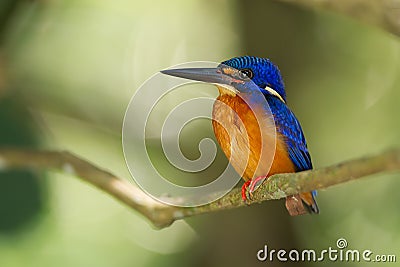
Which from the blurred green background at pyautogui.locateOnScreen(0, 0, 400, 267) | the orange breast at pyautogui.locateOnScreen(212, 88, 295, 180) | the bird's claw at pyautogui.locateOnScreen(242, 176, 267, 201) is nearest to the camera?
the bird's claw at pyautogui.locateOnScreen(242, 176, 267, 201)

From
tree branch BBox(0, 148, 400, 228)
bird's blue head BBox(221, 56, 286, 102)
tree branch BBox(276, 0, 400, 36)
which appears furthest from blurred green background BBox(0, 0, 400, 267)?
bird's blue head BBox(221, 56, 286, 102)

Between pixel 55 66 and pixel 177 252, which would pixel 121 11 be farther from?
pixel 177 252

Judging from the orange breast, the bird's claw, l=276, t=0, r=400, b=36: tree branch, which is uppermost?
l=276, t=0, r=400, b=36: tree branch

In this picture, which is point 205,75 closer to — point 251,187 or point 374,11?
point 251,187

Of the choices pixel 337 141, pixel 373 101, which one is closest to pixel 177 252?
pixel 337 141

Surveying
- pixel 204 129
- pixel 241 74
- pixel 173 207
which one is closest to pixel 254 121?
pixel 241 74

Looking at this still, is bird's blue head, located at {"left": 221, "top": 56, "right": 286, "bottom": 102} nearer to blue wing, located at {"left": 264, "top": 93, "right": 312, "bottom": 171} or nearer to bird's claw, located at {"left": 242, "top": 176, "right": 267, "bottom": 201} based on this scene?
blue wing, located at {"left": 264, "top": 93, "right": 312, "bottom": 171}
